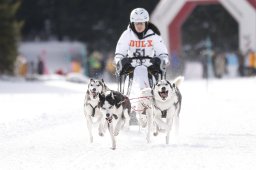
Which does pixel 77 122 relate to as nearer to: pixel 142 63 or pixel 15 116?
pixel 15 116

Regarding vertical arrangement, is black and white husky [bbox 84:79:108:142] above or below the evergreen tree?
below

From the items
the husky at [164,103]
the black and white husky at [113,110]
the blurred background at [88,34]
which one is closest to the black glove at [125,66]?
the husky at [164,103]

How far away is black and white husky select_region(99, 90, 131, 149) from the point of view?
9.13 meters

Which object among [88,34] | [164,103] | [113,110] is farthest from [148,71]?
[88,34]

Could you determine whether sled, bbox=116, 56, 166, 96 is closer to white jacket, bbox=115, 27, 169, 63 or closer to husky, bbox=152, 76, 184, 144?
white jacket, bbox=115, 27, 169, 63

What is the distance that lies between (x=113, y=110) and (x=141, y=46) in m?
1.97

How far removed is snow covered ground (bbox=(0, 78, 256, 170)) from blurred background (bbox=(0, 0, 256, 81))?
20523mm

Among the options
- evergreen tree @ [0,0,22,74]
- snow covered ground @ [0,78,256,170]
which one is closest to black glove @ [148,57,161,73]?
snow covered ground @ [0,78,256,170]

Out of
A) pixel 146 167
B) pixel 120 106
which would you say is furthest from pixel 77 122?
pixel 146 167

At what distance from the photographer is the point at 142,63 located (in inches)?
427

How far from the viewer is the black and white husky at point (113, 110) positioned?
9129 mm

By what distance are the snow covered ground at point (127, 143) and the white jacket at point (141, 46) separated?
1.23m

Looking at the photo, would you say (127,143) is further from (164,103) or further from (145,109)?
(164,103)

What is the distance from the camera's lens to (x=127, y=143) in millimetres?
9766
